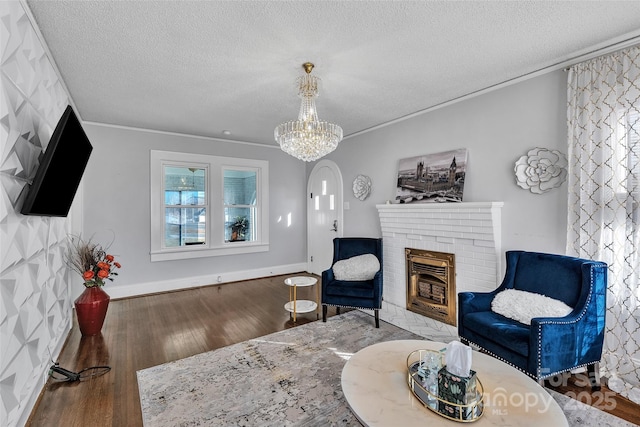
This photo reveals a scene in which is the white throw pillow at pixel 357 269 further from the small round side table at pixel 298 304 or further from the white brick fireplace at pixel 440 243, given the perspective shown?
the white brick fireplace at pixel 440 243

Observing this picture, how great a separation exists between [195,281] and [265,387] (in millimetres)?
3212

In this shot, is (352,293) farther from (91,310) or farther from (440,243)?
(91,310)

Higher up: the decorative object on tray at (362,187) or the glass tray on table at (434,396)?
the decorative object on tray at (362,187)

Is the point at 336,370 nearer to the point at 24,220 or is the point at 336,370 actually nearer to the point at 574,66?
the point at 24,220

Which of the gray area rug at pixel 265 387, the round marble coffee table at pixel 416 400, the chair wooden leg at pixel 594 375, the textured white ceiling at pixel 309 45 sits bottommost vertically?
the gray area rug at pixel 265 387

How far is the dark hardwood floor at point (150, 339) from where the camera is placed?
6.41ft

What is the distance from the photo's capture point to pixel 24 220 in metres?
1.85

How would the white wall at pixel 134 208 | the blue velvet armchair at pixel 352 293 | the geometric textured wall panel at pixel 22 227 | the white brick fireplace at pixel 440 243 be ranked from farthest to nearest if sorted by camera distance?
the white wall at pixel 134 208 < the blue velvet armchair at pixel 352 293 < the white brick fireplace at pixel 440 243 < the geometric textured wall panel at pixel 22 227

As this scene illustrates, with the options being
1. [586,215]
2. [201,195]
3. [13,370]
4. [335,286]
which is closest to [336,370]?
[335,286]

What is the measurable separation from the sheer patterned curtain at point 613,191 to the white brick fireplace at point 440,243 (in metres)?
0.68

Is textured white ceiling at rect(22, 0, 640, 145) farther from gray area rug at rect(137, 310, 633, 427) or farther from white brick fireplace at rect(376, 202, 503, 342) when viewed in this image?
gray area rug at rect(137, 310, 633, 427)

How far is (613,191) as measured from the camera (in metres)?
2.25

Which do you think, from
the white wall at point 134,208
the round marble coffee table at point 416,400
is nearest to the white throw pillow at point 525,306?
the round marble coffee table at point 416,400

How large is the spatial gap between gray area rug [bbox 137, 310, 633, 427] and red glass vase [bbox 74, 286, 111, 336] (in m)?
1.13
